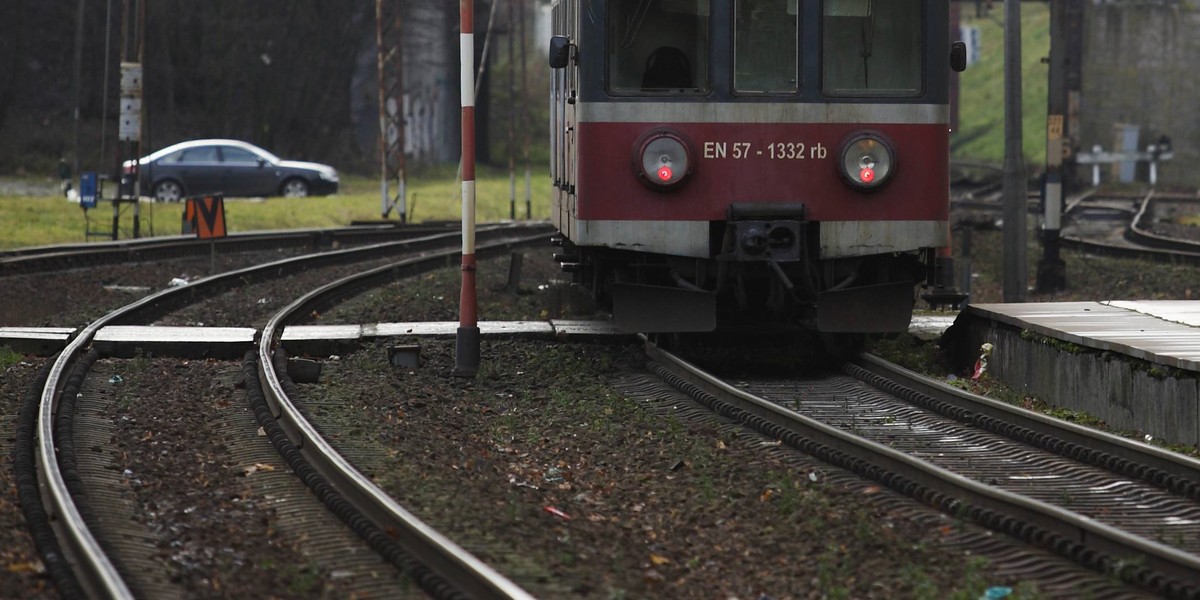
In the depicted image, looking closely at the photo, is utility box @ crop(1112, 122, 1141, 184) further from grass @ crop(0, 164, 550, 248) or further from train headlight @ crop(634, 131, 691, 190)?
train headlight @ crop(634, 131, 691, 190)

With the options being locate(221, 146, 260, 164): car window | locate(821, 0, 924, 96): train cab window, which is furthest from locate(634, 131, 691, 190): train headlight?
locate(221, 146, 260, 164): car window

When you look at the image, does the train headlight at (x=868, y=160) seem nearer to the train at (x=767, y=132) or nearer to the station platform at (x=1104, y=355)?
the train at (x=767, y=132)

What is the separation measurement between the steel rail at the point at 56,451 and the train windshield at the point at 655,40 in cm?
410

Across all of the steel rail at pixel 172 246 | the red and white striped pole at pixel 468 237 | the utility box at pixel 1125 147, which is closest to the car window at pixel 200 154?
the steel rail at pixel 172 246

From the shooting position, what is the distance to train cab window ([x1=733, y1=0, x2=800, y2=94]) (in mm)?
10594

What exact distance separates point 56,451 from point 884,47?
19.5 ft

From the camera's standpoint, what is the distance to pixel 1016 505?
245 inches

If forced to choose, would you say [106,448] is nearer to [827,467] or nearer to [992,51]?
[827,467]

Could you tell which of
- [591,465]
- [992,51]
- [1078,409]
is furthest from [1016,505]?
[992,51]

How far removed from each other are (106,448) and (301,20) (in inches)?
1395

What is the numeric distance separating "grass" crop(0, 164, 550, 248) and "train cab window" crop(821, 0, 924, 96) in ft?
47.4

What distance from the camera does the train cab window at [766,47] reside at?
34.8 ft

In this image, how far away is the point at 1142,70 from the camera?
1838 inches

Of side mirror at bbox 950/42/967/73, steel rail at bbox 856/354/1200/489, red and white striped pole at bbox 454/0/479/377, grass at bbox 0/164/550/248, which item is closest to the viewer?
steel rail at bbox 856/354/1200/489
